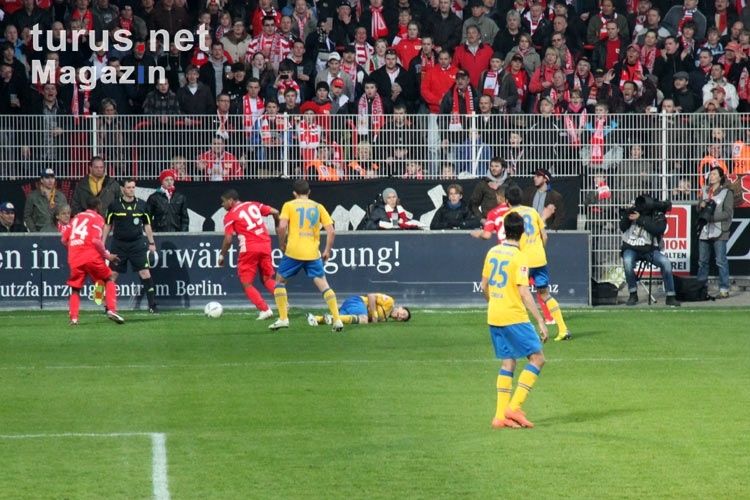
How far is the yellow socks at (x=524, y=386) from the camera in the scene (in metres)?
10.7

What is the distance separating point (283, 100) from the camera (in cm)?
2338

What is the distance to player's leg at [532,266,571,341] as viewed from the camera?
16.4 m

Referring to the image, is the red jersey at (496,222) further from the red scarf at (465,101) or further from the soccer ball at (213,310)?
the red scarf at (465,101)

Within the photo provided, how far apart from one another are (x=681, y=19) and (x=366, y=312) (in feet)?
36.4

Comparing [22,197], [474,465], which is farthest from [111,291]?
[474,465]

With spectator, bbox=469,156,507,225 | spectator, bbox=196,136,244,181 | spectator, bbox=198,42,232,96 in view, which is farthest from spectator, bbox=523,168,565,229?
spectator, bbox=198,42,232,96

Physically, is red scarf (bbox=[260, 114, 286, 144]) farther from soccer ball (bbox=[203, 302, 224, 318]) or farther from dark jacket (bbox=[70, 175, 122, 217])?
soccer ball (bbox=[203, 302, 224, 318])

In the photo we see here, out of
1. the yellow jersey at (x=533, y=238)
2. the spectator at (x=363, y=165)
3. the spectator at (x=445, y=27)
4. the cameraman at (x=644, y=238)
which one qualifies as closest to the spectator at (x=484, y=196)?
the spectator at (x=363, y=165)

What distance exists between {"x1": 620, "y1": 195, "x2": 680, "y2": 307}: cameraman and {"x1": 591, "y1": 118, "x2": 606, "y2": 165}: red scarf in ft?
3.78

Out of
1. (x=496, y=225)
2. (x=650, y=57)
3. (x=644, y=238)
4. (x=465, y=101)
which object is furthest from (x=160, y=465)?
(x=650, y=57)

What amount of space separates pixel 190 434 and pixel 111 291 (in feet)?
29.3

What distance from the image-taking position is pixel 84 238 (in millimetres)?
18688

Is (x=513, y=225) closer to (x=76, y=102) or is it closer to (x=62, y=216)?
(x=62, y=216)

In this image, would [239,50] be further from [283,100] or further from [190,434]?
[190,434]
